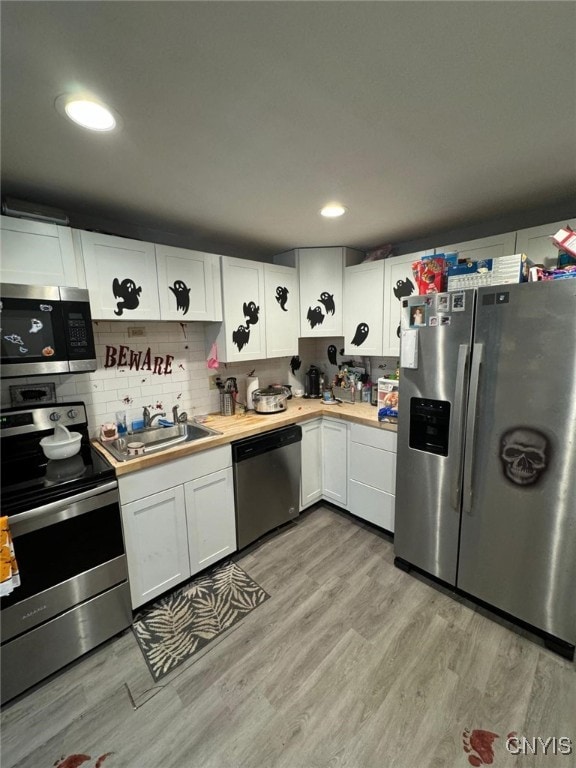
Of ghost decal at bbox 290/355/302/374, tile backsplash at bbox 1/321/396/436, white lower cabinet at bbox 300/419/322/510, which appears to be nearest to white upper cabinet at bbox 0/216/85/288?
tile backsplash at bbox 1/321/396/436

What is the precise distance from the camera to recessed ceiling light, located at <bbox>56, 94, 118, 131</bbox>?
1009 mm

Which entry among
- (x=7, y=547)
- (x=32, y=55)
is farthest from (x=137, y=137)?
(x=7, y=547)

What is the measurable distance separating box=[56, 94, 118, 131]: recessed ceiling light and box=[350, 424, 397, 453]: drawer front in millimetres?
2175

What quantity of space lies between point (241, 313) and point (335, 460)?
146 centimetres

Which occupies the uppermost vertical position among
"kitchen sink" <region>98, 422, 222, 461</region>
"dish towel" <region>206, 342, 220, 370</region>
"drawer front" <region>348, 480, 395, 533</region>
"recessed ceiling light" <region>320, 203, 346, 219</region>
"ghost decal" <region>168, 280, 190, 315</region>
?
"recessed ceiling light" <region>320, 203, 346, 219</region>

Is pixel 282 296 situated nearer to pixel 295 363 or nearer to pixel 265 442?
pixel 295 363

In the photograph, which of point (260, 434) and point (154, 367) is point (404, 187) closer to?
point (260, 434)

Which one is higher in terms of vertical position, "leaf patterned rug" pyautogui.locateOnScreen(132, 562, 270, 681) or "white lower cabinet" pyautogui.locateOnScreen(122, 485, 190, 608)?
"white lower cabinet" pyautogui.locateOnScreen(122, 485, 190, 608)

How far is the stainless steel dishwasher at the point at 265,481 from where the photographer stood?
2195 mm

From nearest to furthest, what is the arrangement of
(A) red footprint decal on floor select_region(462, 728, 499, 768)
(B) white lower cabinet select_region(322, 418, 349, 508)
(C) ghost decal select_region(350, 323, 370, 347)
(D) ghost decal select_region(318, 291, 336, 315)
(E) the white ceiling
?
1. (E) the white ceiling
2. (A) red footprint decal on floor select_region(462, 728, 499, 768)
3. (B) white lower cabinet select_region(322, 418, 349, 508)
4. (C) ghost decal select_region(350, 323, 370, 347)
5. (D) ghost decal select_region(318, 291, 336, 315)

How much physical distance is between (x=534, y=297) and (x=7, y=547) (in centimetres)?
247

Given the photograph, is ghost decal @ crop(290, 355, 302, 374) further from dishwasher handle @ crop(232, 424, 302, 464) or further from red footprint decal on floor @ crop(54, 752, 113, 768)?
red footprint decal on floor @ crop(54, 752, 113, 768)

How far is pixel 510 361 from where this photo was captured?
1.55 meters

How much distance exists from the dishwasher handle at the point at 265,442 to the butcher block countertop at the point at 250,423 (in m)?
0.04
